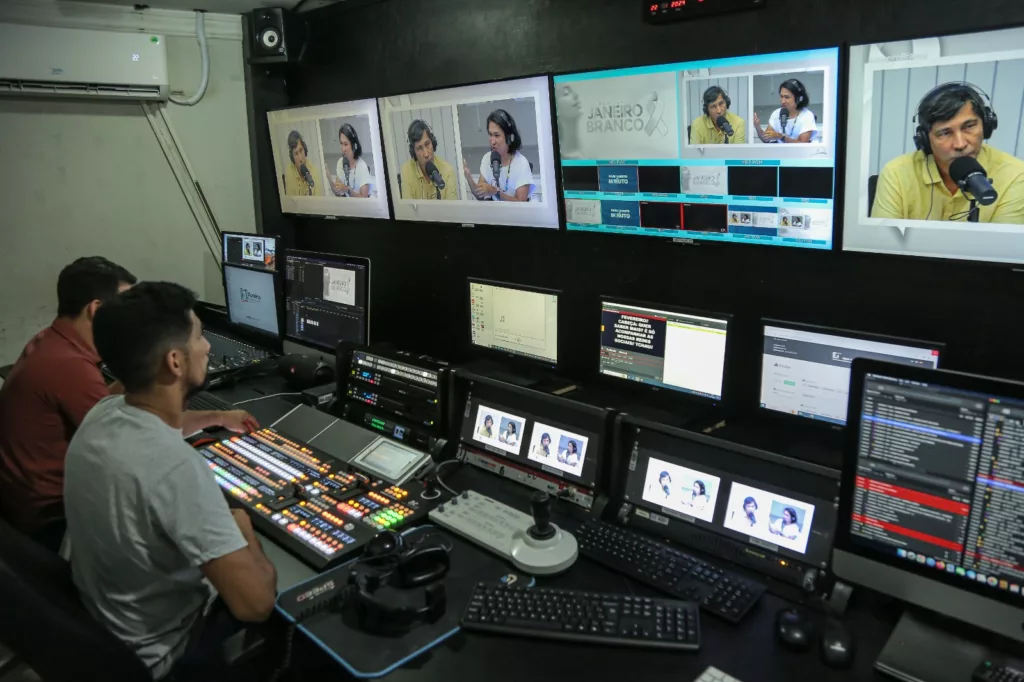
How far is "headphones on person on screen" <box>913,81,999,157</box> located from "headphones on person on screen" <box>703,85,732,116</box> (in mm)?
506

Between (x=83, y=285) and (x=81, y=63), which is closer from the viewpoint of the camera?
(x=83, y=285)

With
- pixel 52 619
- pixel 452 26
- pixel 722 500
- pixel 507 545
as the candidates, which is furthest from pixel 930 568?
pixel 452 26

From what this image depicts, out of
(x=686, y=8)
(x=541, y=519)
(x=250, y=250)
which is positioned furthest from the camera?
(x=250, y=250)

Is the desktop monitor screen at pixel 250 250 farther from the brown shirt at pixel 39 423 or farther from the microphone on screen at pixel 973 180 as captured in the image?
the microphone on screen at pixel 973 180

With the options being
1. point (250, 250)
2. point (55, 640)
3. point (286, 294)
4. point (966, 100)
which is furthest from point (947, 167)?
point (250, 250)

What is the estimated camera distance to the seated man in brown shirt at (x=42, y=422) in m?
2.35

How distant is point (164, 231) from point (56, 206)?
495 millimetres

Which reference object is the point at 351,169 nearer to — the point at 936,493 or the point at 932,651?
the point at 936,493

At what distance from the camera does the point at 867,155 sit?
1907 millimetres

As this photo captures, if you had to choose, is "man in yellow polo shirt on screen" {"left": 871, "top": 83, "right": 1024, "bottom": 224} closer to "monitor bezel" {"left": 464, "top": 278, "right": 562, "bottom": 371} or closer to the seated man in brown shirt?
"monitor bezel" {"left": 464, "top": 278, "right": 562, "bottom": 371}

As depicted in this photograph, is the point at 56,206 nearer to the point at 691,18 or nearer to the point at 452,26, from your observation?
the point at 452,26

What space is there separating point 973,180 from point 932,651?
42.7 inches

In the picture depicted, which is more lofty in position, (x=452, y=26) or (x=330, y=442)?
(x=452, y=26)

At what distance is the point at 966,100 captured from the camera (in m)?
1.73
